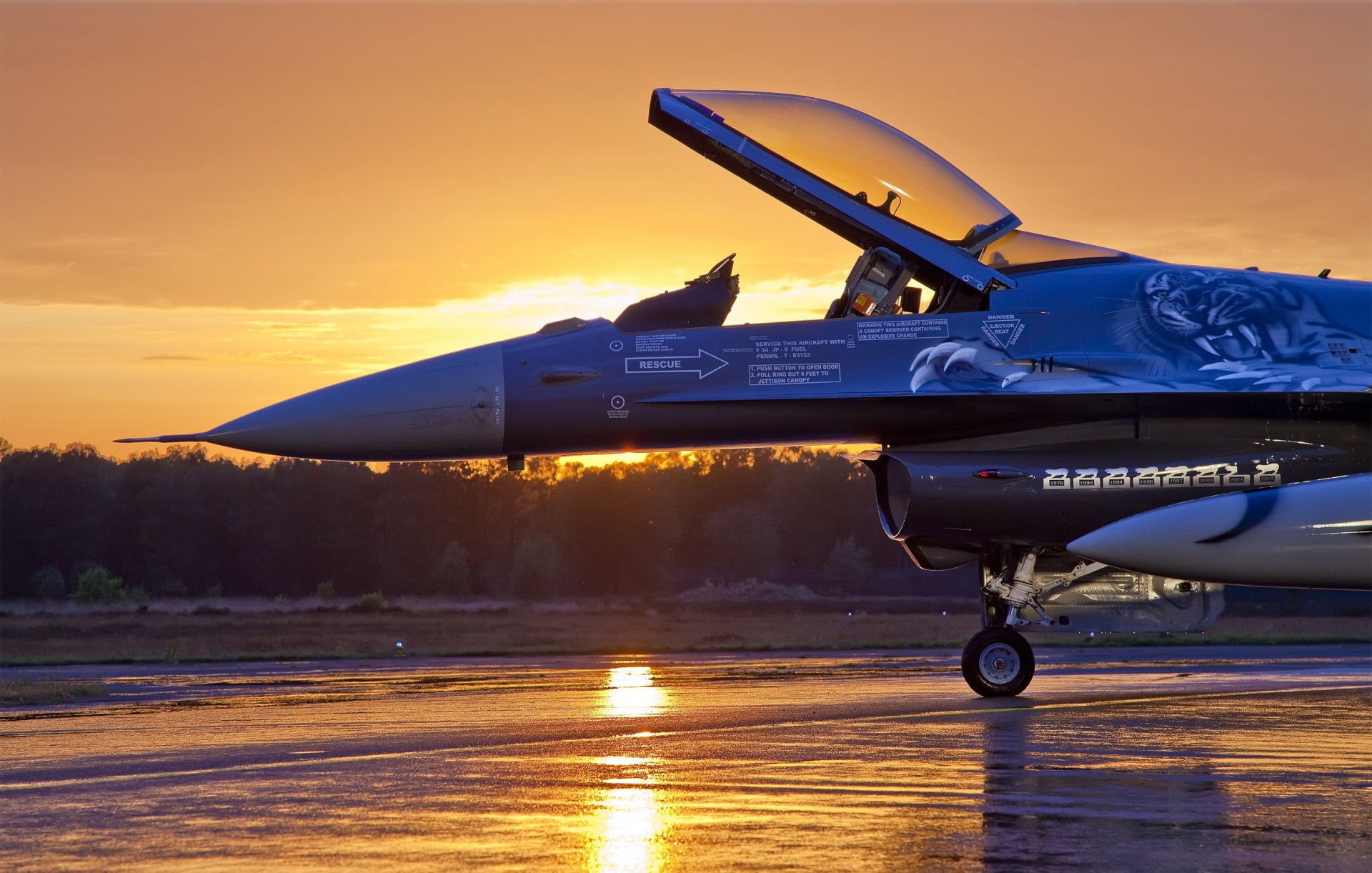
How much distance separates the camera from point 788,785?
26.5 feet

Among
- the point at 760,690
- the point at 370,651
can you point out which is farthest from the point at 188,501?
the point at 760,690

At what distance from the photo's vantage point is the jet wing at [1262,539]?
39.5 feet

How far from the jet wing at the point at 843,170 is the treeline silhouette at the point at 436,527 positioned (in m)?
60.4

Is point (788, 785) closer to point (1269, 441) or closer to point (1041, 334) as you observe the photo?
point (1041, 334)

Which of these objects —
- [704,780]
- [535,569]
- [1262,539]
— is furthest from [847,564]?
[704,780]

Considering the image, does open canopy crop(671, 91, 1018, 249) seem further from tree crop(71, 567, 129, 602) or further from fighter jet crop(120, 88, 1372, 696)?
tree crop(71, 567, 129, 602)

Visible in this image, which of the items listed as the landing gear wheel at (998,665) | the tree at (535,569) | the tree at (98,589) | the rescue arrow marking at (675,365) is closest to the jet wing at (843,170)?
the rescue arrow marking at (675,365)

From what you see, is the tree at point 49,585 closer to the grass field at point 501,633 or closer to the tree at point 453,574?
the grass field at point 501,633

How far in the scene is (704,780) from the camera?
8305 millimetres

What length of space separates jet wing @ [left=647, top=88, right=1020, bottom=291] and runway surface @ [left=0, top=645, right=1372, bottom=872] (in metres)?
4.37

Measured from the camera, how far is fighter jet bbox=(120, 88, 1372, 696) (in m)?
13.0

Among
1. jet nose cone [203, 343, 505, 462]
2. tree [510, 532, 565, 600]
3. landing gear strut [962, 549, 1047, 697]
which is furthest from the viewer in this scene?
tree [510, 532, 565, 600]

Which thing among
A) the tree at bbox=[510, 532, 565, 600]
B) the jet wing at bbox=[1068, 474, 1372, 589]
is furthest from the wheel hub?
the tree at bbox=[510, 532, 565, 600]

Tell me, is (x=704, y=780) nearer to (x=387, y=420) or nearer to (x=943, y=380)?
(x=387, y=420)
